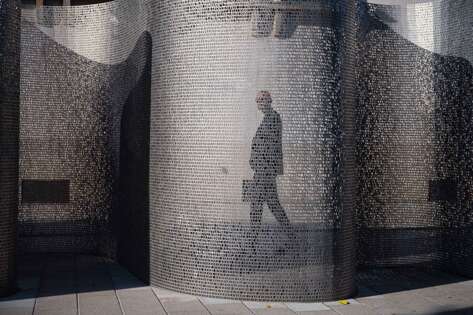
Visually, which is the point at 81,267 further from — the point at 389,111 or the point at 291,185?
the point at 389,111

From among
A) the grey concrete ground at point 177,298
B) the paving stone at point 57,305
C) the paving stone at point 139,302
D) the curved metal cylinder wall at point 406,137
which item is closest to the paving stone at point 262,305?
the grey concrete ground at point 177,298

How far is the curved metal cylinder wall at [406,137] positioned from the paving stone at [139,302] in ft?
10.2

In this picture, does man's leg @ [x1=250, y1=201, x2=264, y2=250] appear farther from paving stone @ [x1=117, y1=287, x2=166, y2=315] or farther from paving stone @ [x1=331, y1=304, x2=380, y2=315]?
paving stone @ [x1=117, y1=287, x2=166, y2=315]

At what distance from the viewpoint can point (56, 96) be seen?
9.16 metres

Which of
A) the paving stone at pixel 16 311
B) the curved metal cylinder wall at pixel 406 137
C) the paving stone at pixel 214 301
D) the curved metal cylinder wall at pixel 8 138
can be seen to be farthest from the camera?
the curved metal cylinder wall at pixel 406 137

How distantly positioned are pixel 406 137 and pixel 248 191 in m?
2.90

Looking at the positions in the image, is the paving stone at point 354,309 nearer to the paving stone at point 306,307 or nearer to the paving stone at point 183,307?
the paving stone at point 306,307

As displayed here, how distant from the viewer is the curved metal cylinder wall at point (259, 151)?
6445 millimetres

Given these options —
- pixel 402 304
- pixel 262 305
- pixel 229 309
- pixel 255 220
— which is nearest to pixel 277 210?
pixel 255 220

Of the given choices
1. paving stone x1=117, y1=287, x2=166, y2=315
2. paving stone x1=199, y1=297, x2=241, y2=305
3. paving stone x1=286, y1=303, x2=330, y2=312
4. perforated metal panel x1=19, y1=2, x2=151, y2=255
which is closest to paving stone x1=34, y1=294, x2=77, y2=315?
paving stone x1=117, y1=287, x2=166, y2=315

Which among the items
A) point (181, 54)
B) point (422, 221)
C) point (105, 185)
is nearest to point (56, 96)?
point (105, 185)

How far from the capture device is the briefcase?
643 cm

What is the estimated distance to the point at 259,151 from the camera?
6457 mm

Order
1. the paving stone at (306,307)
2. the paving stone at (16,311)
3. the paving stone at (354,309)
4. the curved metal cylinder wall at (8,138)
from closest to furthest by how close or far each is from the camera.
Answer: the paving stone at (16,311) → the paving stone at (354,309) → the paving stone at (306,307) → the curved metal cylinder wall at (8,138)
